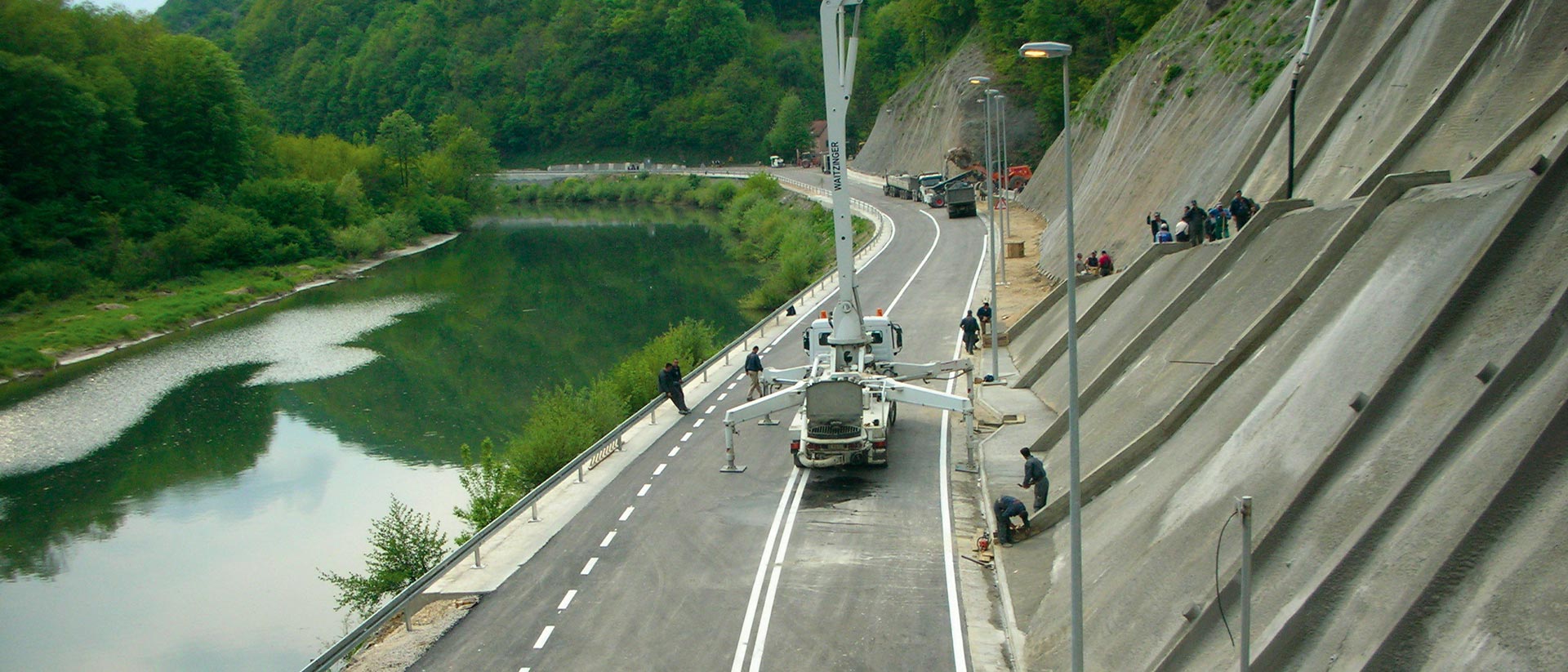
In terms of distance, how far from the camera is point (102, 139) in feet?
258

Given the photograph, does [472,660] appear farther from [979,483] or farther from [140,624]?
[140,624]

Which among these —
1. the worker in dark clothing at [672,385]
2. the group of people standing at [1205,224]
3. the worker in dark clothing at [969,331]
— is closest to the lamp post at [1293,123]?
the group of people standing at [1205,224]

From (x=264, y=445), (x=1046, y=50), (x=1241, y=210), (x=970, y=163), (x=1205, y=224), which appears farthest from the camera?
(x=970, y=163)

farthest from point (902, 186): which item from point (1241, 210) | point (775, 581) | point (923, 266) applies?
point (775, 581)

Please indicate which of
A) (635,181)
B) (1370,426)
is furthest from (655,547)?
(635,181)

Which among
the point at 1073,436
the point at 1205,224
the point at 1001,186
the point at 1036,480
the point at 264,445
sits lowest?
the point at 264,445

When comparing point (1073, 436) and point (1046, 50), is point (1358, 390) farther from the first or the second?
point (1046, 50)

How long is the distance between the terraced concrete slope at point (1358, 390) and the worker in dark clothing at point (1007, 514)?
300 millimetres

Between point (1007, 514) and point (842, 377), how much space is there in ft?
20.5

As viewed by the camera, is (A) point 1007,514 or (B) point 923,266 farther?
(B) point 923,266

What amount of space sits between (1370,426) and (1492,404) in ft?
5.25

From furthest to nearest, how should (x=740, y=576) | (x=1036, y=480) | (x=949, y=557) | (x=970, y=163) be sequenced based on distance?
(x=970, y=163)
(x=1036, y=480)
(x=949, y=557)
(x=740, y=576)

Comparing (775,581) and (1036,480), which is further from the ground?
(1036,480)

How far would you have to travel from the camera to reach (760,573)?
19.0 m
